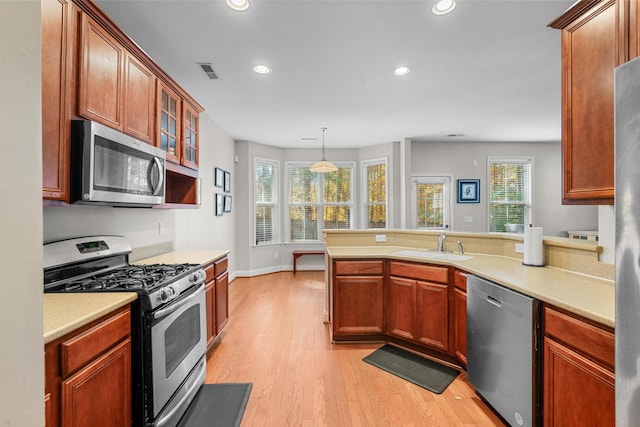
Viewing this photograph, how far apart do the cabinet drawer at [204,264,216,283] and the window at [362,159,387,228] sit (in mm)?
4170

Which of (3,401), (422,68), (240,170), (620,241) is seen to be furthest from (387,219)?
(3,401)

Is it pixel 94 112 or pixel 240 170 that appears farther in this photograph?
pixel 240 170

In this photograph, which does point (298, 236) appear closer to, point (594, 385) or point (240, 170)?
point (240, 170)

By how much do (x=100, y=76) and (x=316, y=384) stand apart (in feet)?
8.10

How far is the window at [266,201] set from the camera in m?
5.98

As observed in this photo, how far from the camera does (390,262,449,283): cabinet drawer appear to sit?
97.2 inches

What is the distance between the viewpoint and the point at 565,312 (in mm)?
1445

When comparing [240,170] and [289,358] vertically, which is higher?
[240,170]

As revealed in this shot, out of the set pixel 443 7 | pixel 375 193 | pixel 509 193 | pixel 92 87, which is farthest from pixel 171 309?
pixel 509 193

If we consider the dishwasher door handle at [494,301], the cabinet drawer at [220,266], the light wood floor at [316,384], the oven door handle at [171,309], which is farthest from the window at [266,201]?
the dishwasher door handle at [494,301]

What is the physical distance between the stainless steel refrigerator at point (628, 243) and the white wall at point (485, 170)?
4998 millimetres

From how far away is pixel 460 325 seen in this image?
2.32 m

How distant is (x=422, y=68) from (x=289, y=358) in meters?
2.91

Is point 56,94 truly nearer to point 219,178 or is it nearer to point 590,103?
point 590,103
